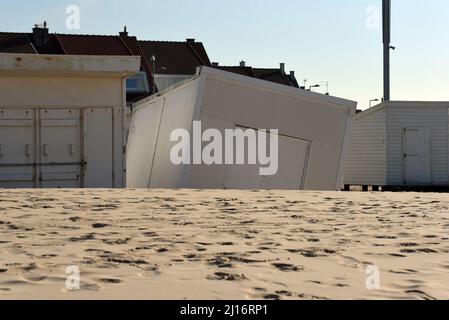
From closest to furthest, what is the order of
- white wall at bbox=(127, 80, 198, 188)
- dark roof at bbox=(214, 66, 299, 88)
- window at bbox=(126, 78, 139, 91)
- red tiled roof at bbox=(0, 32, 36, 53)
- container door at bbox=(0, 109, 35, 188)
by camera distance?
1. container door at bbox=(0, 109, 35, 188)
2. white wall at bbox=(127, 80, 198, 188)
3. window at bbox=(126, 78, 139, 91)
4. red tiled roof at bbox=(0, 32, 36, 53)
5. dark roof at bbox=(214, 66, 299, 88)

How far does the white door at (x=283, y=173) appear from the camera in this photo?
1845cm

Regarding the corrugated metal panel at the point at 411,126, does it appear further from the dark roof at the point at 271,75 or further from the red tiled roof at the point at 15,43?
the dark roof at the point at 271,75

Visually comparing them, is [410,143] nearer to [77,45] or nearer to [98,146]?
[98,146]

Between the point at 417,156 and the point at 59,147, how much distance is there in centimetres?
1200

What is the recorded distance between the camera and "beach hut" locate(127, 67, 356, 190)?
18.1 metres

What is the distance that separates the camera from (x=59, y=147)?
18.0m

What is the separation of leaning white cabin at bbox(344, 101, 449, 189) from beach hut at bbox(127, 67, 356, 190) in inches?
255

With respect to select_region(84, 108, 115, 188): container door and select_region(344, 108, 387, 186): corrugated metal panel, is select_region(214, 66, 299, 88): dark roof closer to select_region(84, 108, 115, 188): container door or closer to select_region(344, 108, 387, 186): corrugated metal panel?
select_region(344, 108, 387, 186): corrugated metal panel

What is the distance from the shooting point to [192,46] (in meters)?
54.4

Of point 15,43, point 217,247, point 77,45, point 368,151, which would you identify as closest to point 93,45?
point 77,45

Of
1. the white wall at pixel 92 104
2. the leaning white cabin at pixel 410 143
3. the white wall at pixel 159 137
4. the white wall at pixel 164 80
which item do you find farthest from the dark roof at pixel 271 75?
the white wall at pixel 92 104

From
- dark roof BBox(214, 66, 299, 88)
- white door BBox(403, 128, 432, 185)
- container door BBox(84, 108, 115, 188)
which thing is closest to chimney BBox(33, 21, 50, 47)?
dark roof BBox(214, 66, 299, 88)

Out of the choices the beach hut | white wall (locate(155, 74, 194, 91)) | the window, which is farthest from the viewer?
white wall (locate(155, 74, 194, 91))

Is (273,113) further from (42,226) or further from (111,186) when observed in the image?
(42,226)
